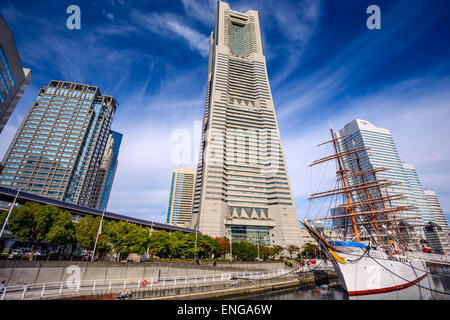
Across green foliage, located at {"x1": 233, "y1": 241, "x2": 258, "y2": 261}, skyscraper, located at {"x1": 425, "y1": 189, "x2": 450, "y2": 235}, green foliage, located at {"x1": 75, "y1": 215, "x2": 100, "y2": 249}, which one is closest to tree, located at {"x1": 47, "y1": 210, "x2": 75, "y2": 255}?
green foliage, located at {"x1": 75, "y1": 215, "x2": 100, "y2": 249}

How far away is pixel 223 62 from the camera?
402 feet

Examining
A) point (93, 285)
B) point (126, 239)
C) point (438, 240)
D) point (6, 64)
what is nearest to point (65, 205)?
point (126, 239)

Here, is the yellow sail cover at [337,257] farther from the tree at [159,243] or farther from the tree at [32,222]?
the tree at [32,222]

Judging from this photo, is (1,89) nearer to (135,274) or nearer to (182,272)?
(135,274)

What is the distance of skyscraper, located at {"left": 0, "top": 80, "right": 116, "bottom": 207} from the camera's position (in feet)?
304

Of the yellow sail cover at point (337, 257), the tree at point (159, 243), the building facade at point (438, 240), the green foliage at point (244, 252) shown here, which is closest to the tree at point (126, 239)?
the tree at point (159, 243)

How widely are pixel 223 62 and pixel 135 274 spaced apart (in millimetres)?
121408

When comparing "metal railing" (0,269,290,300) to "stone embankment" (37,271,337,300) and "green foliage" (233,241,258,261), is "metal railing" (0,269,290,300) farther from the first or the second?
"green foliage" (233,241,258,261)

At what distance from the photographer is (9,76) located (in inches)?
1697

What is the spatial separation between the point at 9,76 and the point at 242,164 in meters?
82.7

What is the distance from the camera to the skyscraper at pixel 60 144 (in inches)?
3652
